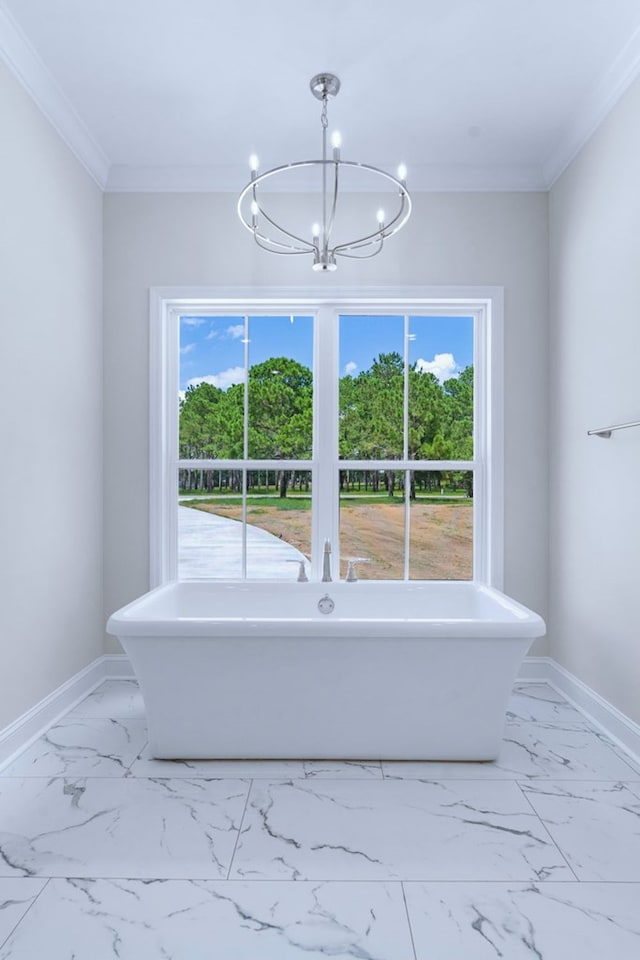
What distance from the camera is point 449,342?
3.46 metres

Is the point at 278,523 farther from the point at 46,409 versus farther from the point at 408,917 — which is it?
the point at 408,917

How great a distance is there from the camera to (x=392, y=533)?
3.47 metres

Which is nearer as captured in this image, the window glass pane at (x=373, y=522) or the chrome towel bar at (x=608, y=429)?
the chrome towel bar at (x=608, y=429)

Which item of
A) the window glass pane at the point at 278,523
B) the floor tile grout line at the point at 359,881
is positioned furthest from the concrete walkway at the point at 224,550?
the floor tile grout line at the point at 359,881

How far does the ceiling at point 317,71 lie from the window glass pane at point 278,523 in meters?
1.62

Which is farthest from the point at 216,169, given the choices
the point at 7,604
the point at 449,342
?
the point at 7,604

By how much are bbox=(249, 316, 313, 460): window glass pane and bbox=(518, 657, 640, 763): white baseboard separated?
1.69 meters

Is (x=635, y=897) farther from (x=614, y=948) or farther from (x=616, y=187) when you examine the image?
(x=616, y=187)

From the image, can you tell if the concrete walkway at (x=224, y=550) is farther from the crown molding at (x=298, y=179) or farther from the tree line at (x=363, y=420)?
the crown molding at (x=298, y=179)

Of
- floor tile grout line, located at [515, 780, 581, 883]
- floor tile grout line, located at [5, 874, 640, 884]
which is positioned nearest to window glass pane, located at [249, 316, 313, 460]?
floor tile grout line, located at [515, 780, 581, 883]

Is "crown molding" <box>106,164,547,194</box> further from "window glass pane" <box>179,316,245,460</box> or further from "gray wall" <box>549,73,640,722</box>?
"window glass pane" <box>179,316,245,460</box>

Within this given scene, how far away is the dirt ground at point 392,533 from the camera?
11.4 ft

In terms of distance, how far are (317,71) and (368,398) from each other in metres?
1.57

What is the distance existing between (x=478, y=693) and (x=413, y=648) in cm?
31
